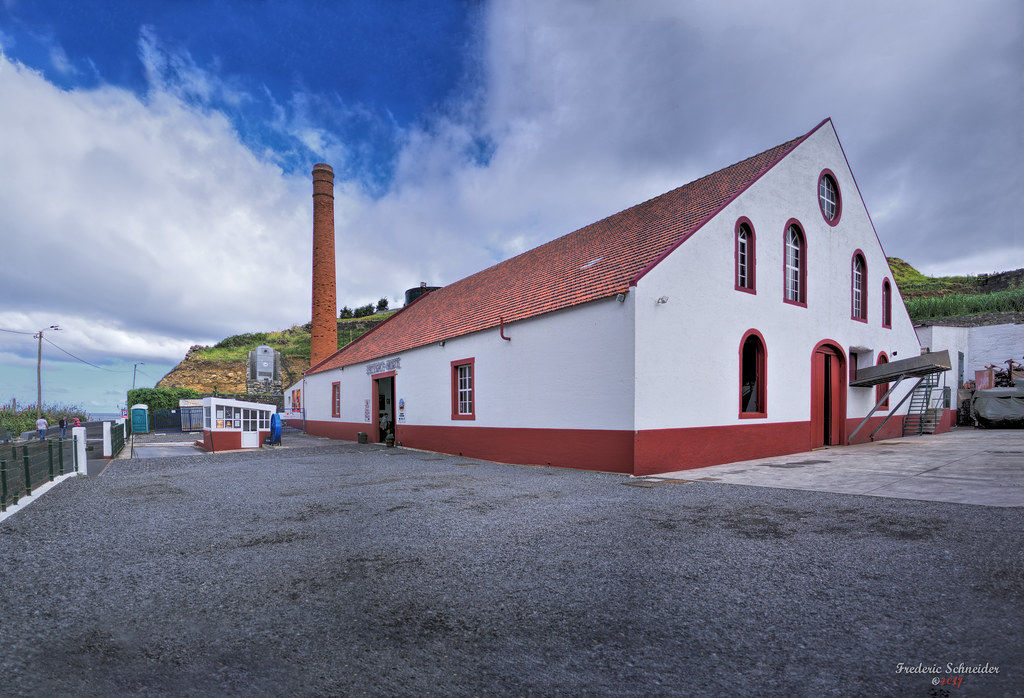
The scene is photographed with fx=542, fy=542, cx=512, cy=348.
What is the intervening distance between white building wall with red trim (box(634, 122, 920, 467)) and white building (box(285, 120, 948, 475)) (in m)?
0.04

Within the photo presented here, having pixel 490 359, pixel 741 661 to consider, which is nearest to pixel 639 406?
pixel 490 359

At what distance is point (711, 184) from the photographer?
14.9 metres

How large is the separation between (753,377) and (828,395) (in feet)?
13.8

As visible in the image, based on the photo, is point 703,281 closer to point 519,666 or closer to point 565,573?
point 565,573

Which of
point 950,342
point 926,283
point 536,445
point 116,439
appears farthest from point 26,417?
point 926,283

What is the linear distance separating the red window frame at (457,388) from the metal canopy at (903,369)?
11565 millimetres

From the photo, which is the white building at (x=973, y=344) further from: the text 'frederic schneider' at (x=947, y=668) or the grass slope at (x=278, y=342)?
the grass slope at (x=278, y=342)

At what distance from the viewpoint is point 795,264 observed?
14.7 metres

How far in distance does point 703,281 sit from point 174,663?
11.1 m

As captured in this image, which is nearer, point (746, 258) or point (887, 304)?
point (746, 258)

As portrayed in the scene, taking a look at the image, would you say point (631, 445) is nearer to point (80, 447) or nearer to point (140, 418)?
point (80, 447)

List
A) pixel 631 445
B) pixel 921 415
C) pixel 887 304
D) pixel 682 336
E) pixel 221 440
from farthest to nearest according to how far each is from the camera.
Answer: pixel 921 415
pixel 221 440
pixel 887 304
pixel 682 336
pixel 631 445

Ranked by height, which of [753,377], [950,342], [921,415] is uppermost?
[950,342]

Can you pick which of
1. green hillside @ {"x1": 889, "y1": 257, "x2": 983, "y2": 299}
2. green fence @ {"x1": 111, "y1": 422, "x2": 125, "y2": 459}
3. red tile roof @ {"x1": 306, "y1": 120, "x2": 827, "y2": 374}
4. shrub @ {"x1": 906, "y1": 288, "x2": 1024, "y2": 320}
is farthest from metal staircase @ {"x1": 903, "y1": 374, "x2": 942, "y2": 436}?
green fence @ {"x1": 111, "y1": 422, "x2": 125, "y2": 459}
